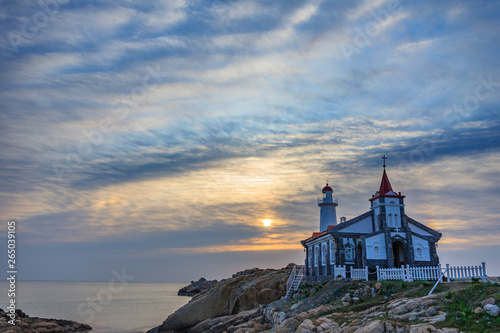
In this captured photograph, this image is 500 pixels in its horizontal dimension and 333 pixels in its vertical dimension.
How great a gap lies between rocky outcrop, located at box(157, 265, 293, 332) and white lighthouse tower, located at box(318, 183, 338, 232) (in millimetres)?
10360

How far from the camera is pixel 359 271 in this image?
3070 centimetres

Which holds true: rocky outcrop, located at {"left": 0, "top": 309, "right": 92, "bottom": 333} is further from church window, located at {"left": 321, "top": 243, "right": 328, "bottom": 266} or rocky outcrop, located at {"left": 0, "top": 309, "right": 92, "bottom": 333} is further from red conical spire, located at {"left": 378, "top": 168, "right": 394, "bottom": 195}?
red conical spire, located at {"left": 378, "top": 168, "right": 394, "bottom": 195}

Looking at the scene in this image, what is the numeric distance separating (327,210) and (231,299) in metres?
17.0

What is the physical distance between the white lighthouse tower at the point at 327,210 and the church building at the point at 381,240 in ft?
37.2

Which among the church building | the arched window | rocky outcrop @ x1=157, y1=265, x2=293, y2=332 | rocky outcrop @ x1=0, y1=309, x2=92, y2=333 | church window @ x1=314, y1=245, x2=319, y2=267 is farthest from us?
church window @ x1=314, y1=245, x2=319, y2=267

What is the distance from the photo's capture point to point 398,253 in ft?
125

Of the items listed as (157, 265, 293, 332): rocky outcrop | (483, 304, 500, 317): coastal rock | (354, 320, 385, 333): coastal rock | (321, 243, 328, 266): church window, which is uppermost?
(321, 243, 328, 266): church window

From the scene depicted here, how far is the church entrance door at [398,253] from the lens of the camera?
3762 cm

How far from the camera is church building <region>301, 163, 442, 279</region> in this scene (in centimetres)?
3653

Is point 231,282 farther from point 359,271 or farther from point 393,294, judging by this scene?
point 393,294

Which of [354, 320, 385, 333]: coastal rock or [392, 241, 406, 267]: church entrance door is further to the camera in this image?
[392, 241, 406, 267]: church entrance door

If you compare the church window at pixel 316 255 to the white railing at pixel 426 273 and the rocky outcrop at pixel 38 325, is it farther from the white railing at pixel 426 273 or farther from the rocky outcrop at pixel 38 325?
the rocky outcrop at pixel 38 325

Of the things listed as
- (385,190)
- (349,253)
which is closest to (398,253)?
(349,253)

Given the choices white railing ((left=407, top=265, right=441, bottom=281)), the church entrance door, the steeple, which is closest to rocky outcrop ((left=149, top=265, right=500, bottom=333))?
white railing ((left=407, top=265, right=441, bottom=281))
